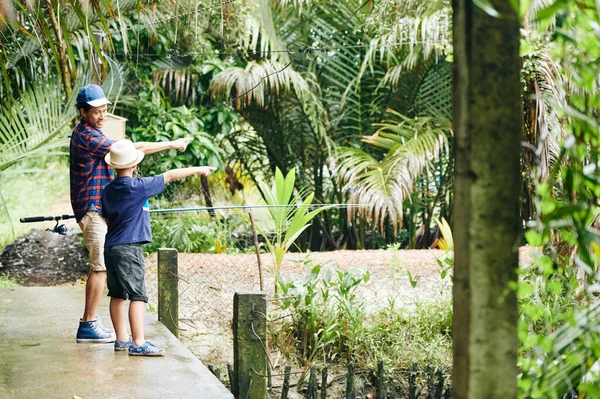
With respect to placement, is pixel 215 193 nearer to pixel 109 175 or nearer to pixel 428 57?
pixel 428 57

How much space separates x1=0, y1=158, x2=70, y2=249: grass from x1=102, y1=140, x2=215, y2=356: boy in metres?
6.44

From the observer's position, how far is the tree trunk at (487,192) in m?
1.65

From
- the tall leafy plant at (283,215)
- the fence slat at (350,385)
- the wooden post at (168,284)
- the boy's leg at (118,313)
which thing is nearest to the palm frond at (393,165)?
the tall leafy plant at (283,215)

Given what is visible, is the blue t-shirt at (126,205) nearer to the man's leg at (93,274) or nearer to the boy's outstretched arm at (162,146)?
the man's leg at (93,274)

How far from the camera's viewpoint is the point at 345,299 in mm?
6125

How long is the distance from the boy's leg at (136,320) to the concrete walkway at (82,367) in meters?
0.10

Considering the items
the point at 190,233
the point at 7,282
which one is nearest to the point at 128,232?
the point at 7,282

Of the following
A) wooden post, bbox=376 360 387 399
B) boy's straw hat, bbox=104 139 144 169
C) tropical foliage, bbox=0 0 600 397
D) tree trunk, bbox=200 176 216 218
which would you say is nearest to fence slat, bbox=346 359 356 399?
wooden post, bbox=376 360 387 399

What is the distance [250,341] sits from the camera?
383 centimetres

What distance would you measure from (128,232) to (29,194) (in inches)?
401

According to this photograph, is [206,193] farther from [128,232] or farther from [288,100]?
[128,232]

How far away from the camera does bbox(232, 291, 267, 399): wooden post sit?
12.5 ft

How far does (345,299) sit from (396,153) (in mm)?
3696

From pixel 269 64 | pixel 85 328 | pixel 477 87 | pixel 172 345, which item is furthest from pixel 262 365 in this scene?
pixel 269 64
